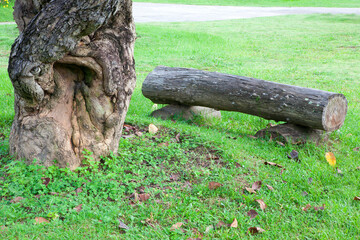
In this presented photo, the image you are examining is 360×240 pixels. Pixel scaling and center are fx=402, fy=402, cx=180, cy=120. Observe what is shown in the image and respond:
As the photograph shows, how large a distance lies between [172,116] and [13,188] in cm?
296

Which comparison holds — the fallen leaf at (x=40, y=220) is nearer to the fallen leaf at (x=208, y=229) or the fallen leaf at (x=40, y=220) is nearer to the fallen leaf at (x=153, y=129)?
the fallen leaf at (x=208, y=229)

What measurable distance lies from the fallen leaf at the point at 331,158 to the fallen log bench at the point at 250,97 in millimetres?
383

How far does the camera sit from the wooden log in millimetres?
4969

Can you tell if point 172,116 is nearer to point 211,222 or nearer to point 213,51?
point 211,222

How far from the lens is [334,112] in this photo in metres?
5.05

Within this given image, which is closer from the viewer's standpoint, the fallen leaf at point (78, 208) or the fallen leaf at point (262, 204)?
the fallen leaf at point (78, 208)

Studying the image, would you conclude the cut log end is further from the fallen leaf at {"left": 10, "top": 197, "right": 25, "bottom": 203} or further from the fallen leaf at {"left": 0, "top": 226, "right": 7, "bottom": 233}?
the fallen leaf at {"left": 0, "top": 226, "right": 7, "bottom": 233}

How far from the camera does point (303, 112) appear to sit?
500cm

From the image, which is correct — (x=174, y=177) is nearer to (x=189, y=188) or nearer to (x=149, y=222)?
(x=189, y=188)

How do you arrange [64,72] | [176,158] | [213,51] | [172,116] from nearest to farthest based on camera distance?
[64,72]
[176,158]
[172,116]
[213,51]

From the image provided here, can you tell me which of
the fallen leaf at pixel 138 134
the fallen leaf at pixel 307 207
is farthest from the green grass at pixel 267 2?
the fallen leaf at pixel 307 207

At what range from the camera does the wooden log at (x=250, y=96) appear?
196 inches

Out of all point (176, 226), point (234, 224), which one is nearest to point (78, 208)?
point (176, 226)

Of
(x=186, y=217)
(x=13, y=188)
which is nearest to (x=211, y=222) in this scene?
(x=186, y=217)
